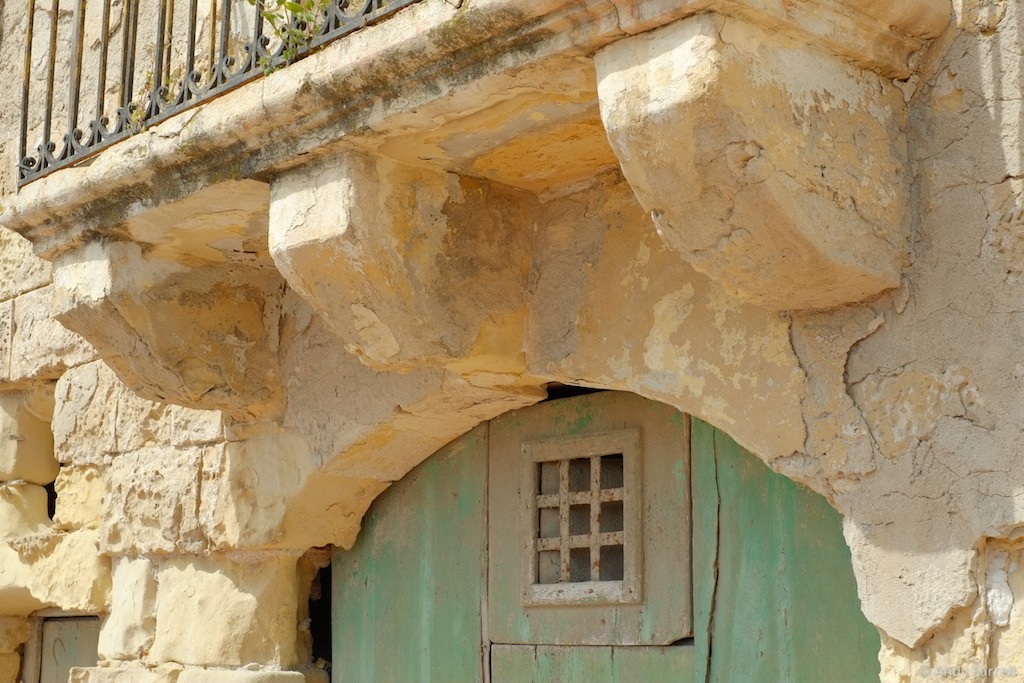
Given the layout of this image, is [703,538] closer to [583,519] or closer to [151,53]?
[583,519]

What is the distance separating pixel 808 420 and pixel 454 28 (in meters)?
0.95

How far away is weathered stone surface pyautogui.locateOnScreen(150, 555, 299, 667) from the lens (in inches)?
148

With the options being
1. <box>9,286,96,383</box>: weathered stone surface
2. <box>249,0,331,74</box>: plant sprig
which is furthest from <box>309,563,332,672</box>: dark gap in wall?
<box>249,0,331,74</box>: plant sprig

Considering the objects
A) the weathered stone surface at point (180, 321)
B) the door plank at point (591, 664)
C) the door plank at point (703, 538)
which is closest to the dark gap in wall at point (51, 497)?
the weathered stone surface at point (180, 321)

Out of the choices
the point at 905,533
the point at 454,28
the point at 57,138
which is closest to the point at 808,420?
the point at 905,533

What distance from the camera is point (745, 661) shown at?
287 centimetres

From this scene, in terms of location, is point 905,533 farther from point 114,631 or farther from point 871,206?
point 114,631

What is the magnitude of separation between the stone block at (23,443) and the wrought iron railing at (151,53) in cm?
92

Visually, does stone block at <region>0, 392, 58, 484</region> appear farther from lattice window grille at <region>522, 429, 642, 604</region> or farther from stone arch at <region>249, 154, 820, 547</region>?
lattice window grille at <region>522, 429, 642, 604</region>

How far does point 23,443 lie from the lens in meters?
4.73

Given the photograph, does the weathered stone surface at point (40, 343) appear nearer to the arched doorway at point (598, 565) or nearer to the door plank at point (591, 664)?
the arched doorway at point (598, 565)

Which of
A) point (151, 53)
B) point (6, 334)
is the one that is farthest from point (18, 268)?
point (151, 53)

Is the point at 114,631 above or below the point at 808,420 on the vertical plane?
below

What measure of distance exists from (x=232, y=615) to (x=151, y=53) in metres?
1.74
